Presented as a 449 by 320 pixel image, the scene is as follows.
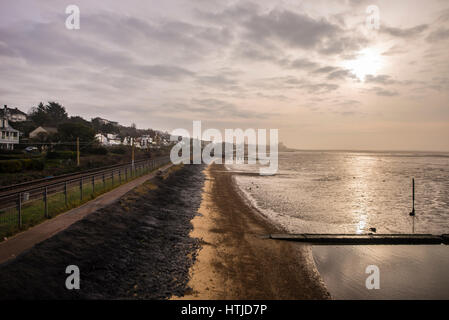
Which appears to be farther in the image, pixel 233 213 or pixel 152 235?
pixel 233 213

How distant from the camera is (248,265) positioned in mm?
10836

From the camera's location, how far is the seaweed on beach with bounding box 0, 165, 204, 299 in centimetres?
743

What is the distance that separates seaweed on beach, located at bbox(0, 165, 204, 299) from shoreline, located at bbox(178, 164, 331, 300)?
69 cm

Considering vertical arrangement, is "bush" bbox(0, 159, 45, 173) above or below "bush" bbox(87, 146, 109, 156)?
below

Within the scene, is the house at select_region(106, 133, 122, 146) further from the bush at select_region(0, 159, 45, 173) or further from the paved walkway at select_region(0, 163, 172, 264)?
the paved walkway at select_region(0, 163, 172, 264)

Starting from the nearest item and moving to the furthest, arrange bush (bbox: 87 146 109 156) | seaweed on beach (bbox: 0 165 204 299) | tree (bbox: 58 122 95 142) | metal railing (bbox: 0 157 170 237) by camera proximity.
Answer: seaweed on beach (bbox: 0 165 204 299), metal railing (bbox: 0 157 170 237), bush (bbox: 87 146 109 156), tree (bbox: 58 122 95 142)

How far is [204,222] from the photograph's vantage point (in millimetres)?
17328

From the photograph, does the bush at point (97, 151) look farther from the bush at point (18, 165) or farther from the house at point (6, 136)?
the bush at point (18, 165)

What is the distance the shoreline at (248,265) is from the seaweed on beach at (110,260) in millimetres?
692

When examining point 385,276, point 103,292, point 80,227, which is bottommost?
point 385,276

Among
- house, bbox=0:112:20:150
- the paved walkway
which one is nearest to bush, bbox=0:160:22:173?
the paved walkway
